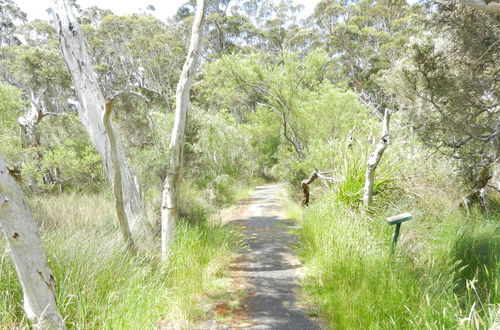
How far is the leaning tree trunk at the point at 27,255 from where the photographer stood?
1.81 metres

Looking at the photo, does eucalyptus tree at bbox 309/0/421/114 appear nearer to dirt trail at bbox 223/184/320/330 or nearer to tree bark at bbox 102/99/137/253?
dirt trail at bbox 223/184/320/330

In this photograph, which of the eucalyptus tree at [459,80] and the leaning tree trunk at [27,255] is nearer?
the leaning tree trunk at [27,255]

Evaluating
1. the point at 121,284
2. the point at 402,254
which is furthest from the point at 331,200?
the point at 121,284

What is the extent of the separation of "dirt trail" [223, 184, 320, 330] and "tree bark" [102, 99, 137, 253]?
60.0 inches

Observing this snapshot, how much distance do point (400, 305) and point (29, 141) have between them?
467 inches

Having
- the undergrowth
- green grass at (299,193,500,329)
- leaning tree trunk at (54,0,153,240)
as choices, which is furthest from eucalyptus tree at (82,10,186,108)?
green grass at (299,193,500,329)

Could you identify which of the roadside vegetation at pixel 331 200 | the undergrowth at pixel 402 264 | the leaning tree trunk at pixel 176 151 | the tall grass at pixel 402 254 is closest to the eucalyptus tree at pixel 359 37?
the roadside vegetation at pixel 331 200

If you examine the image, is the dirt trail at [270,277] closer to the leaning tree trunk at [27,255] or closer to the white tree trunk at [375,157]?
the white tree trunk at [375,157]

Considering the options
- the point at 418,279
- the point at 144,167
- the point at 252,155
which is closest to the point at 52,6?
the point at 144,167

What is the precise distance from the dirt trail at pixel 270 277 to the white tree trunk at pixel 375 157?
1.68 m

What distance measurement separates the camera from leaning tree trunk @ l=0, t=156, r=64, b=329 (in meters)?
1.81

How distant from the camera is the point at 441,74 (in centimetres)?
502

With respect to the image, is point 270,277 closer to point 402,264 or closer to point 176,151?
point 402,264

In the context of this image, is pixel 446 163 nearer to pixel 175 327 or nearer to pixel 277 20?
pixel 175 327
